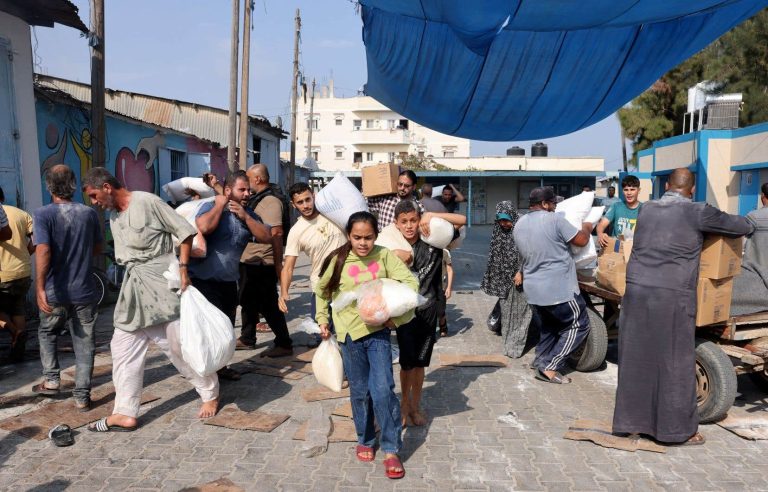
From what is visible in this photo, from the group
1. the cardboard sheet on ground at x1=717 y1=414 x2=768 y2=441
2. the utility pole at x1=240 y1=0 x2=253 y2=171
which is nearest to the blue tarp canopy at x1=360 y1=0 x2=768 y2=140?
the cardboard sheet on ground at x1=717 y1=414 x2=768 y2=441

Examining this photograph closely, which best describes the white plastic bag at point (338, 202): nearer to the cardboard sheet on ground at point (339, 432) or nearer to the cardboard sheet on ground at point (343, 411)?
the cardboard sheet on ground at point (343, 411)

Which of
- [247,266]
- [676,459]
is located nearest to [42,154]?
[247,266]

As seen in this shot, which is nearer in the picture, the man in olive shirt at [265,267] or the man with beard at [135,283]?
the man with beard at [135,283]

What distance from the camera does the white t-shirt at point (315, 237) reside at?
5441mm

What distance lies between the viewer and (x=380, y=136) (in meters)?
59.2

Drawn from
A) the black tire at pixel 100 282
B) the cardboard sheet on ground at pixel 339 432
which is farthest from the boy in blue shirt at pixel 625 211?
the black tire at pixel 100 282

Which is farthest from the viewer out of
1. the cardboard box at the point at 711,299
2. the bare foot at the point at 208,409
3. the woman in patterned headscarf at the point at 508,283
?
the woman in patterned headscarf at the point at 508,283

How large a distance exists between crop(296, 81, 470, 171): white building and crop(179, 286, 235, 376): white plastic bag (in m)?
55.7

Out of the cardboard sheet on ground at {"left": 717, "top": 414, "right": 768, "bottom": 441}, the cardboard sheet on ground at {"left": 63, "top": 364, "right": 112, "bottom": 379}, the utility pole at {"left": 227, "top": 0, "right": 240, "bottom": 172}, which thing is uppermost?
the utility pole at {"left": 227, "top": 0, "right": 240, "bottom": 172}

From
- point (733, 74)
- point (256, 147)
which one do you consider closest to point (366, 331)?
point (733, 74)

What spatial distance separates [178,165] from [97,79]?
725 cm

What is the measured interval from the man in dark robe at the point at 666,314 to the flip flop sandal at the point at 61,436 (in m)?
3.69

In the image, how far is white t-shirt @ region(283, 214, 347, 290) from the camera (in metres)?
5.44

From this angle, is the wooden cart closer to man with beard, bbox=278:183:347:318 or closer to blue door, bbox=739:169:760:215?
man with beard, bbox=278:183:347:318
